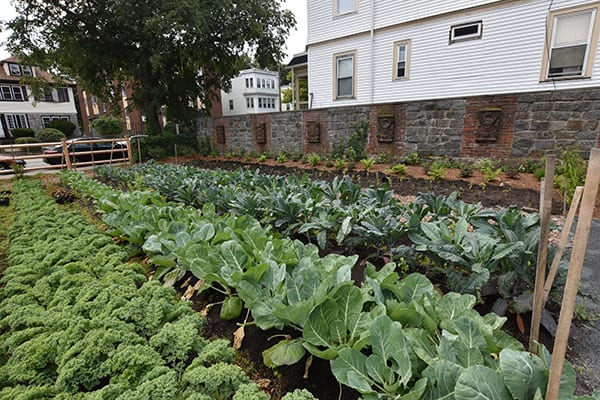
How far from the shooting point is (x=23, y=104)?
1104 inches

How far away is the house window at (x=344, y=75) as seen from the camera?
1092cm

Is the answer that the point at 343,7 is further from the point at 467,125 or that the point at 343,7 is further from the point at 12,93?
the point at 12,93

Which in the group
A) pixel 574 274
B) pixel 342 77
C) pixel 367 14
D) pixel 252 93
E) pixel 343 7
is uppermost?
pixel 343 7

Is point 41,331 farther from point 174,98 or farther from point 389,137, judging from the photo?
point 174,98

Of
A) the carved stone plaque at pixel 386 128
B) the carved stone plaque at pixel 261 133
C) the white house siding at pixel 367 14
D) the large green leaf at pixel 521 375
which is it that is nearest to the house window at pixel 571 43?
the white house siding at pixel 367 14

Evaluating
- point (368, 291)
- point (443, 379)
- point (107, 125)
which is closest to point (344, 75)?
point (368, 291)

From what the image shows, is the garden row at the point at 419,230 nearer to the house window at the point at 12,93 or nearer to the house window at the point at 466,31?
the house window at the point at 466,31

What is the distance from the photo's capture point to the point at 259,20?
1332cm

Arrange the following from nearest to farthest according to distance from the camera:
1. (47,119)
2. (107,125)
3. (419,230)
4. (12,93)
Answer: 1. (419,230)
2. (107,125)
3. (12,93)
4. (47,119)

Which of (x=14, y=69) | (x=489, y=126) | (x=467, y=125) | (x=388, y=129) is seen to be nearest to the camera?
(x=489, y=126)

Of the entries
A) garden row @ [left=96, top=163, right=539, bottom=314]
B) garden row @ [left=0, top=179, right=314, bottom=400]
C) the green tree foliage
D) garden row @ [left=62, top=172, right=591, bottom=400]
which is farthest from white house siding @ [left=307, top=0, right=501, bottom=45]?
the green tree foliage

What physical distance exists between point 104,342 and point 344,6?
39.6 ft

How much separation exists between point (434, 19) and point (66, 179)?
422 inches

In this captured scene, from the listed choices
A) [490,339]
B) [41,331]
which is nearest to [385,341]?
[490,339]
